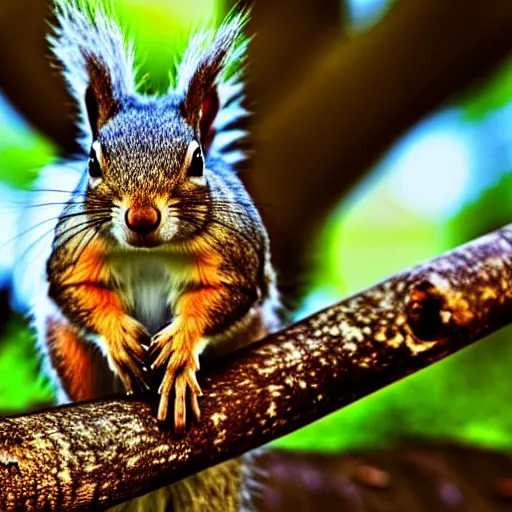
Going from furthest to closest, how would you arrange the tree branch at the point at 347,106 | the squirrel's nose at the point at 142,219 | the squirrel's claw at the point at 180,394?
the tree branch at the point at 347,106, the squirrel's claw at the point at 180,394, the squirrel's nose at the point at 142,219

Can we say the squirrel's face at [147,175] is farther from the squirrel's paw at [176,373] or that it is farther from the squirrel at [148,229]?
the squirrel's paw at [176,373]

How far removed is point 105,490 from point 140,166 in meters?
0.30

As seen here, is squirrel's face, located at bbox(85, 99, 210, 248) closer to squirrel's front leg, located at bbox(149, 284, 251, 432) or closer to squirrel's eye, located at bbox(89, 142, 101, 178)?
squirrel's eye, located at bbox(89, 142, 101, 178)

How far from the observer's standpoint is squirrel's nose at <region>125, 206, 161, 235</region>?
0.66 m

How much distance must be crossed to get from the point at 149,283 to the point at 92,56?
0.24 m

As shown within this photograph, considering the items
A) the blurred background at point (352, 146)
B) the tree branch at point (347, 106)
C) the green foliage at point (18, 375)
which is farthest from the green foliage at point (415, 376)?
the green foliage at point (18, 375)

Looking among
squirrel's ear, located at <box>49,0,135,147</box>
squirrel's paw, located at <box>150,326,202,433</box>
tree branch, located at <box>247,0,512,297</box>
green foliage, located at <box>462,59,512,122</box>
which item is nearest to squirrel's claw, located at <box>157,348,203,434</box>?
squirrel's paw, located at <box>150,326,202,433</box>

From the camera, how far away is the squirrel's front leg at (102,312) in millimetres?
793

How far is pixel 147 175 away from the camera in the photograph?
0.68m

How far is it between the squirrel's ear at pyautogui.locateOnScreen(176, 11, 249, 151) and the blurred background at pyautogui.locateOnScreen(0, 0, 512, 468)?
5 centimetres

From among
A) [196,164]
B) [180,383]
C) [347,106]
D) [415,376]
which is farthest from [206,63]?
[415,376]

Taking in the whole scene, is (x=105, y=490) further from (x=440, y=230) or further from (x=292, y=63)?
(x=440, y=230)

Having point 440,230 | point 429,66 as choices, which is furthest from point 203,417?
point 440,230

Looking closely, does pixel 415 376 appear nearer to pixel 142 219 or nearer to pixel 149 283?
pixel 149 283
